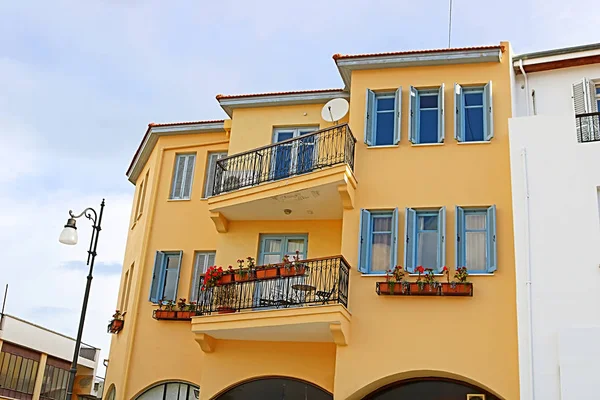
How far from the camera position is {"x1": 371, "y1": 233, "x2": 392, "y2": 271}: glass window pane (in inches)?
720

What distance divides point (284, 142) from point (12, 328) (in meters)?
24.3

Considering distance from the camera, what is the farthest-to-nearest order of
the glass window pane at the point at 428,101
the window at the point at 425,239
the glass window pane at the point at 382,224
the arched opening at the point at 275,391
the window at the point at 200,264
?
the window at the point at 200,264, the glass window pane at the point at 428,101, the arched opening at the point at 275,391, the glass window pane at the point at 382,224, the window at the point at 425,239

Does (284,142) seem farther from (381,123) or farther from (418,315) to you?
(418,315)

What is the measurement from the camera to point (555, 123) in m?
17.7

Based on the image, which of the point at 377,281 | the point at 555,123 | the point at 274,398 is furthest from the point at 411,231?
the point at 274,398

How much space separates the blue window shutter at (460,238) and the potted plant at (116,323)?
424 inches

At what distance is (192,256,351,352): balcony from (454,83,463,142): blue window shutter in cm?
417

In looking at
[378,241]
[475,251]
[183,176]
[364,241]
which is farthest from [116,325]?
[475,251]

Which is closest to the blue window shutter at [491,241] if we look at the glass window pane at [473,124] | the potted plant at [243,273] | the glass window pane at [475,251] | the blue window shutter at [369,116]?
the glass window pane at [475,251]

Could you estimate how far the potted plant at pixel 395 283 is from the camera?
17.5m

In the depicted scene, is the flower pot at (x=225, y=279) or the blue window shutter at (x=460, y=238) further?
the flower pot at (x=225, y=279)

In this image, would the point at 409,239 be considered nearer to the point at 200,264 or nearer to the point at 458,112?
the point at 458,112

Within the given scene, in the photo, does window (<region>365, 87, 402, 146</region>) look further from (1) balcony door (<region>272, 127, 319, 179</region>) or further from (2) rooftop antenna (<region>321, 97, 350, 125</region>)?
(1) balcony door (<region>272, 127, 319, 179</region>)

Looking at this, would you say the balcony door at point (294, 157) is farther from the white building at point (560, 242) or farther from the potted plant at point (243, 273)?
the white building at point (560, 242)
